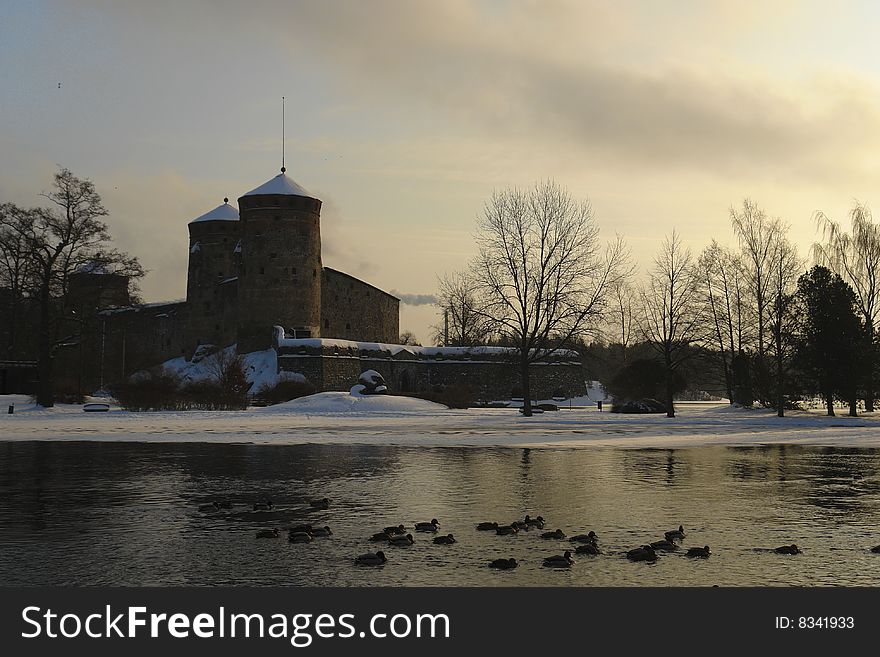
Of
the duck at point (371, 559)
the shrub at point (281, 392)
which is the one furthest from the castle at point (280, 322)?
the duck at point (371, 559)

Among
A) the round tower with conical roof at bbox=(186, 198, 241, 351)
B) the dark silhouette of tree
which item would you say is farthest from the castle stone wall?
the dark silhouette of tree

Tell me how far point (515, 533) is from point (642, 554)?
1716 millimetres

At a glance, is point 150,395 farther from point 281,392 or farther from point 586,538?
point 586,538

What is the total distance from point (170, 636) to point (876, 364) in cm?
4155

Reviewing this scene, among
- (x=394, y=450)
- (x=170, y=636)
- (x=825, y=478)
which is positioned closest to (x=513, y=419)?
(x=394, y=450)

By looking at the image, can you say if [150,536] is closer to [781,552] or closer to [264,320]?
[781,552]

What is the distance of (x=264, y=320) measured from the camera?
218 feet

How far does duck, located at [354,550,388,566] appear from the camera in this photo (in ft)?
25.4

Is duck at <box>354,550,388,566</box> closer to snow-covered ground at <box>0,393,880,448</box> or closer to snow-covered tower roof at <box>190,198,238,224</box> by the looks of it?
snow-covered ground at <box>0,393,880,448</box>

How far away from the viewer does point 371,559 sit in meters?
7.78

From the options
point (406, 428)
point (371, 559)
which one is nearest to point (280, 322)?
point (406, 428)

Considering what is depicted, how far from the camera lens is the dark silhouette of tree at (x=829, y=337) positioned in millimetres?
39750

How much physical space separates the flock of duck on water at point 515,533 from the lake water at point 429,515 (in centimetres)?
13

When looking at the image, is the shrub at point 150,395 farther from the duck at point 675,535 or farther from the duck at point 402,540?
the duck at point 675,535
